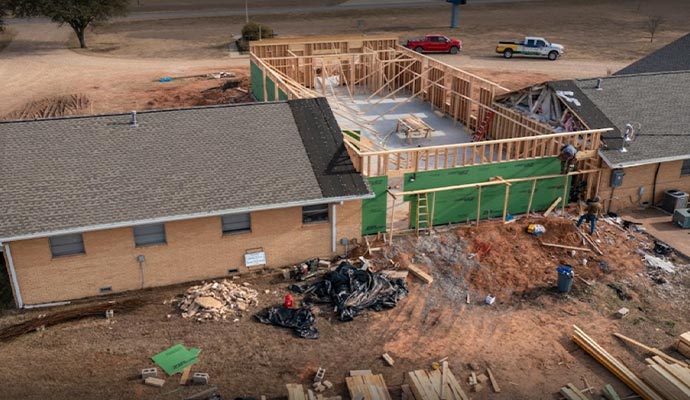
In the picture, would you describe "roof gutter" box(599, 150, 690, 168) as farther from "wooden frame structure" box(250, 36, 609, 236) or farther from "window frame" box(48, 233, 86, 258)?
"window frame" box(48, 233, 86, 258)

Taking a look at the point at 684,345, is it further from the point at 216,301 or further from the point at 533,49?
the point at 533,49

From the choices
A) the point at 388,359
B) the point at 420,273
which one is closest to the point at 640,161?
the point at 420,273

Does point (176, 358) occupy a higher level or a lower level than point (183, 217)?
lower

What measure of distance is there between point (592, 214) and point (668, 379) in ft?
24.7

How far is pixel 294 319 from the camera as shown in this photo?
1722cm

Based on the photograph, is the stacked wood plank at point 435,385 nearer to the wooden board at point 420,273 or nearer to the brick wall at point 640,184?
the wooden board at point 420,273

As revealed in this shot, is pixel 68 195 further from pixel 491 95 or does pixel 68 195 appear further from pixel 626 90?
pixel 626 90

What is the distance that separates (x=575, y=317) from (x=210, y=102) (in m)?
27.1

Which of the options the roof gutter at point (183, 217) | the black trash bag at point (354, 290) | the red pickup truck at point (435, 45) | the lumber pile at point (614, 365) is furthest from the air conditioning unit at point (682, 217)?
the red pickup truck at point (435, 45)

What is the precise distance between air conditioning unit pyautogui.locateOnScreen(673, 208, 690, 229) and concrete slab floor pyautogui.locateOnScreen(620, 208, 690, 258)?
16 centimetres

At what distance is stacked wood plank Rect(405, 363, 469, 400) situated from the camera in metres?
14.2

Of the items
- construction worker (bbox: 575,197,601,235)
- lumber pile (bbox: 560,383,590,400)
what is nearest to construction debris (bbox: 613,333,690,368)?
lumber pile (bbox: 560,383,590,400)

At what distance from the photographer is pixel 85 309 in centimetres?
1762

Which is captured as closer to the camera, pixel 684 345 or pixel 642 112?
pixel 684 345
